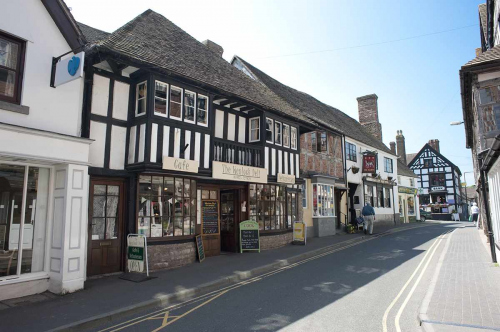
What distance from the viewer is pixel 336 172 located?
21.6 m

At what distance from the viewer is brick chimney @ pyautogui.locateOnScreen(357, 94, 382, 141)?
31141 mm

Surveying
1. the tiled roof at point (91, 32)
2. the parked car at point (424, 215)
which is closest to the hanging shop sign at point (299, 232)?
the tiled roof at point (91, 32)

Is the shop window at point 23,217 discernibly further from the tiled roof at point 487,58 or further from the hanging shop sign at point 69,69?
the tiled roof at point 487,58

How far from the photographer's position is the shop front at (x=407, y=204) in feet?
109

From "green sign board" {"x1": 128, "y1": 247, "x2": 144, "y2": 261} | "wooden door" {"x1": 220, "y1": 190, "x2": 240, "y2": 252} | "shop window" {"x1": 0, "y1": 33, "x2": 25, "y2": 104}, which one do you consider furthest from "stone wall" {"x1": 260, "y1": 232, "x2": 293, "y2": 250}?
"shop window" {"x1": 0, "y1": 33, "x2": 25, "y2": 104}

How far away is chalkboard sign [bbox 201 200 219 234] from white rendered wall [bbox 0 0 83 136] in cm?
553

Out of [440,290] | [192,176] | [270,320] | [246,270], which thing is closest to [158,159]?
[192,176]

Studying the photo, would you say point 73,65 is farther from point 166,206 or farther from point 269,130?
point 269,130

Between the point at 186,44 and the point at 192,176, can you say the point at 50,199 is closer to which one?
the point at 192,176

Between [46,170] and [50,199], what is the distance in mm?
740

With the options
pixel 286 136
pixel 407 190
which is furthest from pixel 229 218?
pixel 407 190

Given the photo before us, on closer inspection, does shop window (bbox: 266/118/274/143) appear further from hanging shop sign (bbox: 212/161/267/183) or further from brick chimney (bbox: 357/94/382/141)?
brick chimney (bbox: 357/94/382/141)

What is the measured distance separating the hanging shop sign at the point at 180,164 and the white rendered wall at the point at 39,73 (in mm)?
2535

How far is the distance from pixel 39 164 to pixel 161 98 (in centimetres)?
377
